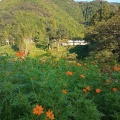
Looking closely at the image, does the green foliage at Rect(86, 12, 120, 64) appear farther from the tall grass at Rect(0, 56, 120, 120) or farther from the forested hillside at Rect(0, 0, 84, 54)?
the forested hillside at Rect(0, 0, 84, 54)

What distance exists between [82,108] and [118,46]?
1560cm

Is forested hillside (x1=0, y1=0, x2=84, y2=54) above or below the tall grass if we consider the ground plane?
above

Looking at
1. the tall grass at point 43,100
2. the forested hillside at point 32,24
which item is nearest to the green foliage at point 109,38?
the tall grass at point 43,100

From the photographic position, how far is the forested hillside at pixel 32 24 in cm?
4431

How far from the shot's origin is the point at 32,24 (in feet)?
213

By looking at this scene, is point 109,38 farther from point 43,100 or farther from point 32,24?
point 32,24

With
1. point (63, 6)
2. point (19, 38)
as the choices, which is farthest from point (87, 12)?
point (19, 38)

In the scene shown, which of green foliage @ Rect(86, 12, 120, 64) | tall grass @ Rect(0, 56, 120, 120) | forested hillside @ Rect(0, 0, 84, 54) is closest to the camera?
tall grass @ Rect(0, 56, 120, 120)

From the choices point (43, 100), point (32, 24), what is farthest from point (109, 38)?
point (32, 24)

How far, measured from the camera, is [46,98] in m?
1.99

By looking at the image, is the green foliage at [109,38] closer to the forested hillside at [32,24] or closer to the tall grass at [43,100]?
the tall grass at [43,100]

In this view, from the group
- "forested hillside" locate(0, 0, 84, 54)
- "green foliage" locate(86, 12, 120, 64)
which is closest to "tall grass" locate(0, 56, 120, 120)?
"green foliage" locate(86, 12, 120, 64)

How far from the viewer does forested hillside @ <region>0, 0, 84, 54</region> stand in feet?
145

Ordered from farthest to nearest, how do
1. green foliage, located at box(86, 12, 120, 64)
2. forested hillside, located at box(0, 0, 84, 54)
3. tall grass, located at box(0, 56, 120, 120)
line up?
forested hillside, located at box(0, 0, 84, 54), green foliage, located at box(86, 12, 120, 64), tall grass, located at box(0, 56, 120, 120)
